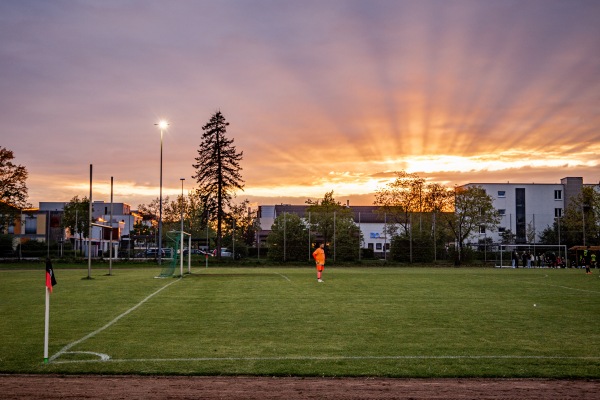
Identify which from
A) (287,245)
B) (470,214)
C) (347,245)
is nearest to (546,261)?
(470,214)

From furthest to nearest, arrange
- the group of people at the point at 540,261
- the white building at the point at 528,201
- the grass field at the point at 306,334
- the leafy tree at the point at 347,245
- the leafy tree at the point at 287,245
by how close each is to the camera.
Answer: the white building at the point at 528,201 → the leafy tree at the point at 347,245 → the leafy tree at the point at 287,245 → the group of people at the point at 540,261 → the grass field at the point at 306,334

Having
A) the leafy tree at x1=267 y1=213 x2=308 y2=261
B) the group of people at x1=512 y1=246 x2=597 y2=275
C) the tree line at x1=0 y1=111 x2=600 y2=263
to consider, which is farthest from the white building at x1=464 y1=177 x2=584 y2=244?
the leafy tree at x1=267 y1=213 x2=308 y2=261

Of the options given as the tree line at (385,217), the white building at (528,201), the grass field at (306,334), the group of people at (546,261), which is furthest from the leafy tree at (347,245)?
the white building at (528,201)

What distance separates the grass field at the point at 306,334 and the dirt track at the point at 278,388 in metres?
0.43

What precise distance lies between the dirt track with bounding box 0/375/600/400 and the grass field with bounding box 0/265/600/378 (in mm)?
425

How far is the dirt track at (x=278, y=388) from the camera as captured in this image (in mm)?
8203

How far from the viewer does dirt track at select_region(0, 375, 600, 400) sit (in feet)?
26.9

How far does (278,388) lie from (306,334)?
16.2 feet

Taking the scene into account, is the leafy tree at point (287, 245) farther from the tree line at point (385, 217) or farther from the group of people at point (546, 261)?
the group of people at point (546, 261)

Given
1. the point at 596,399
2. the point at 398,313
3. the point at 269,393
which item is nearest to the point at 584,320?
the point at 398,313

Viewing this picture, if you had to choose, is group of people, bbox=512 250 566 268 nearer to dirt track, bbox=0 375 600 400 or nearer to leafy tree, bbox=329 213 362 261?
leafy tree, bbox=329 213 362 261

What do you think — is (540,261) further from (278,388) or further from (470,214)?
(278,388)

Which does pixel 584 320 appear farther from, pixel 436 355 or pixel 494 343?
pixel 436 355

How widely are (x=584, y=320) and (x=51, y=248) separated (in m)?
75.9
